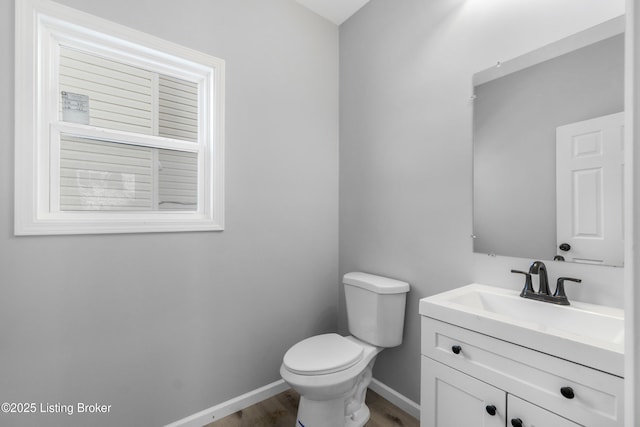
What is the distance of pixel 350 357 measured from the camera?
1.51 meters

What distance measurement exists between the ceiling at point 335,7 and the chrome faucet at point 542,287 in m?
1.97

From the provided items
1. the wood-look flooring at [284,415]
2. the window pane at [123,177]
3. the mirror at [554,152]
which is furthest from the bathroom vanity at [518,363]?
the window pane at [123,177]

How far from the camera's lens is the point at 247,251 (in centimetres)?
186

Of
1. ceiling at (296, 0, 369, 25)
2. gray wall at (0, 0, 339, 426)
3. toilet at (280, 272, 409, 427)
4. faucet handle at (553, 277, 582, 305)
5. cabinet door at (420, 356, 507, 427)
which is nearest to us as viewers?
cabinet door at (420, 356, 507, 427)

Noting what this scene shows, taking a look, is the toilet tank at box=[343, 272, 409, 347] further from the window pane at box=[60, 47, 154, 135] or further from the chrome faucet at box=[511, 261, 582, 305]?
the window pane at box=[60, 47, 154, 135]

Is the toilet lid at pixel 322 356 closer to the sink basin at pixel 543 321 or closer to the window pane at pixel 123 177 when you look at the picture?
the sink basin at pixel 543 321

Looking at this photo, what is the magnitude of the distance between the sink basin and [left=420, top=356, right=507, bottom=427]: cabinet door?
21 cm

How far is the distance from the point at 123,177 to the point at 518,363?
6.32 ft

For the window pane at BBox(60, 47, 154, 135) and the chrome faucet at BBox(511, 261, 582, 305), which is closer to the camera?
the chrome faucet at BBox(511, 261, 582, 305)

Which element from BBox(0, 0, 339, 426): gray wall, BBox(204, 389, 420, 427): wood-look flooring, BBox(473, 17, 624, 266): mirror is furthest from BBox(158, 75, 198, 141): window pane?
BBox(204, 389, 420, 427): wood-look flooring

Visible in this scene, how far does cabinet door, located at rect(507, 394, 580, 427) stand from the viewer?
0.89 metres

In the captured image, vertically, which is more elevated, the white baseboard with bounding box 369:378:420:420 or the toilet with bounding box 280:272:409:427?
the toilet with bounding box 280:272:409:427

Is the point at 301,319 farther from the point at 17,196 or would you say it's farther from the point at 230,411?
the point at 17,196

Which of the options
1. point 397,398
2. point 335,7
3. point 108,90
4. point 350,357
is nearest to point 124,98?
point 108,90
